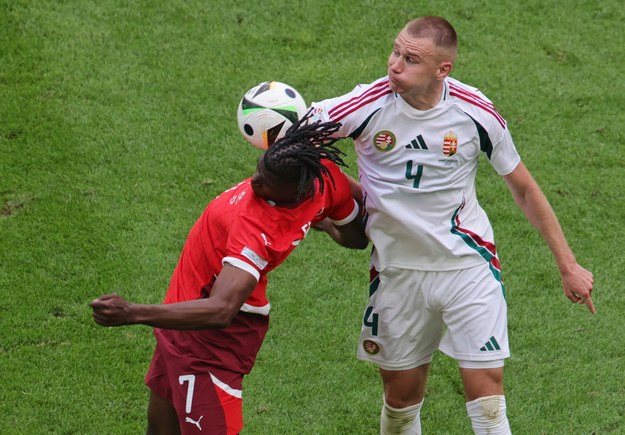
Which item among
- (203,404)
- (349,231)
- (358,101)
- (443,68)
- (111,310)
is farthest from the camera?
(349,231)

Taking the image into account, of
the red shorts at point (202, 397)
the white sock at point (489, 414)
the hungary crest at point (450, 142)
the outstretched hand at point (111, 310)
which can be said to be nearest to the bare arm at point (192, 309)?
the outstretched hand at point (111, 310)

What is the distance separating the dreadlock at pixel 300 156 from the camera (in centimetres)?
500

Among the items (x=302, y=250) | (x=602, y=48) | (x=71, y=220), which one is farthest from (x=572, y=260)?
(x=602, y=48)

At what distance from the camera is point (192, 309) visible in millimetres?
4805

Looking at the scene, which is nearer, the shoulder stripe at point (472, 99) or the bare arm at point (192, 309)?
the bare arm at point (192, 309)

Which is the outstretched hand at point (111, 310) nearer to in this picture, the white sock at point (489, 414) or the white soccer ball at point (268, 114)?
the white soccer ball at point (268, 114)

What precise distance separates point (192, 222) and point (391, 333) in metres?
2.82

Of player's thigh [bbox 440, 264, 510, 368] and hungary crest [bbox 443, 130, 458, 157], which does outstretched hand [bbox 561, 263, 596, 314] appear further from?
hungary crest [bbox 443, 130, 458, 157]

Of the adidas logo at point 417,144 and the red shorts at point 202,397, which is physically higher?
the adidas logo at point 417,144

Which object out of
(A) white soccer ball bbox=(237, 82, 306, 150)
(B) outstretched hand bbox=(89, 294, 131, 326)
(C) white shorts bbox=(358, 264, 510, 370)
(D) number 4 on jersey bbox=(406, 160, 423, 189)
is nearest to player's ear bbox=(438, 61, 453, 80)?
(D) number 4 on jersey bbox=(406, 160, 423, 189)

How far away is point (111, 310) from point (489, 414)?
2050 mm

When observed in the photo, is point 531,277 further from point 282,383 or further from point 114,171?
point 114,171

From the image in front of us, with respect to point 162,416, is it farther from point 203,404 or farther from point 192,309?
point 192,309

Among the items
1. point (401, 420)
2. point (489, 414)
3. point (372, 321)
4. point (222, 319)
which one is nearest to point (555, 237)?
point (489, 414)
